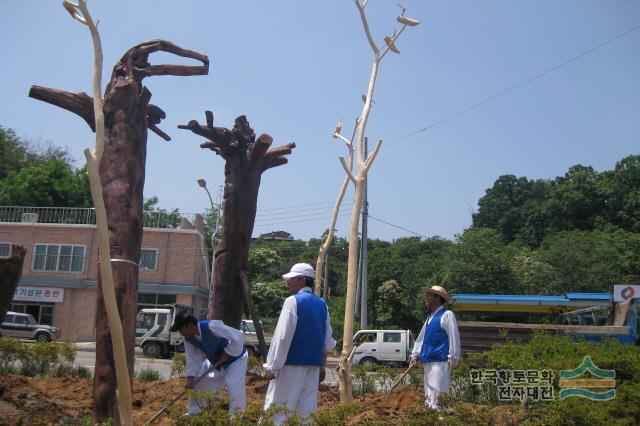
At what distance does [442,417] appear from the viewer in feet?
15.3

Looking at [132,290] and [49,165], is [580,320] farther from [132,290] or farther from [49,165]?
[49,165]

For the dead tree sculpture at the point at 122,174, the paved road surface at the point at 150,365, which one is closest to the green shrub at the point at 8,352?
the paved road surface at the point at 150,365

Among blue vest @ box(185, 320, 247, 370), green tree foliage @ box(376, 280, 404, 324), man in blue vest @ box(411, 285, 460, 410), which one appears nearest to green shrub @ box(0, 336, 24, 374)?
blue vest @ box(185, 320, 247, 370)

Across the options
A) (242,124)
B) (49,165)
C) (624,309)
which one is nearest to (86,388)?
(242,124)

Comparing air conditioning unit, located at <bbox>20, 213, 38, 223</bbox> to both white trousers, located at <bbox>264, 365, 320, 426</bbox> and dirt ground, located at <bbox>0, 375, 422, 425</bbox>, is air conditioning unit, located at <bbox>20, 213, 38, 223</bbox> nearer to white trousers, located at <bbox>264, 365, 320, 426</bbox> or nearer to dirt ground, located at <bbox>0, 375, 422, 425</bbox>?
dirt ground, located at <bbox>0, 375, 422, 425</bbox>

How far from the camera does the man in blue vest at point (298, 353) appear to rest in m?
4.93

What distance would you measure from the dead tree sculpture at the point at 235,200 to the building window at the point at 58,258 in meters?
24.1

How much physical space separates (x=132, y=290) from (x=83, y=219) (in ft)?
95.2

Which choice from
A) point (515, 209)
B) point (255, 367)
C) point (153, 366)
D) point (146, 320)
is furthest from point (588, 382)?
point (515, 209)

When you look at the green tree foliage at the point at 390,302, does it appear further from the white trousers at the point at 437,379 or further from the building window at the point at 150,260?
the white trousers at the point at 437,379

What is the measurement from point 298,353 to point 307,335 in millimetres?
157

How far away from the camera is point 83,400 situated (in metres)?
7.43

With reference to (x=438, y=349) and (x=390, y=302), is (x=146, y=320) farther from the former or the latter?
(x=438, y=349)

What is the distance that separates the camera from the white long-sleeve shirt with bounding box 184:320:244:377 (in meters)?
5.83
